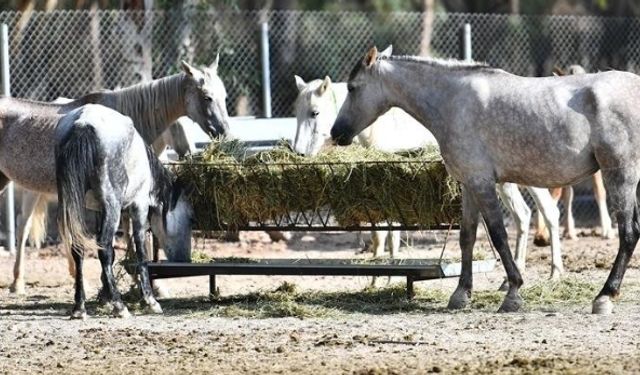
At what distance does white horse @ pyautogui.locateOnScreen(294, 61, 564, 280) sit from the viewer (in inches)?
459

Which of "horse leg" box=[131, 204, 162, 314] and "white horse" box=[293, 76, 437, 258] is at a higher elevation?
"white horse" box=[293, 76, 437, 258]

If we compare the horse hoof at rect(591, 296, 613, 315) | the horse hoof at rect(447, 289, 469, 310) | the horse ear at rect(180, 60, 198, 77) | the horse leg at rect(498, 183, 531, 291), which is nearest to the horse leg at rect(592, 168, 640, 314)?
the horse hoof at rect(591, 296, 613, 315)

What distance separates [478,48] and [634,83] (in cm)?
1304

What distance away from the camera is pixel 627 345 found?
7.95 metres

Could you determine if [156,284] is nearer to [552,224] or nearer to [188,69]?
[188,69]

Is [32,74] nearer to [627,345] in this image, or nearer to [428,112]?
[428,112]

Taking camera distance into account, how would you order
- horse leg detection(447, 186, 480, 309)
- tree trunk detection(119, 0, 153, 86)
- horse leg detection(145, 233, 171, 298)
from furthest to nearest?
tree trunk detection(119, 0, 153, 86)
horse leg detection(145, 233, 171, 298)
horse leg detection(447, 186, 480, 309)

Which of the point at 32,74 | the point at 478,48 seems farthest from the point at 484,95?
the point at 478,48

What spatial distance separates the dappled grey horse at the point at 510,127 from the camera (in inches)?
366

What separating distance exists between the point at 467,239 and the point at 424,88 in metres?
1.22

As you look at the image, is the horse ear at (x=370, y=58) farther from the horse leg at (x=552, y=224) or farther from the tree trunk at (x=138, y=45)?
the tree trunk at (x=138, y=45)

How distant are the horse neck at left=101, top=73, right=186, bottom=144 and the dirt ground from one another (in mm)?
1547

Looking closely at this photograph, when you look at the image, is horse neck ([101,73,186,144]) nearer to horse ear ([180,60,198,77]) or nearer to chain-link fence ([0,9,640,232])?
horse ear ([180,60,198,77])

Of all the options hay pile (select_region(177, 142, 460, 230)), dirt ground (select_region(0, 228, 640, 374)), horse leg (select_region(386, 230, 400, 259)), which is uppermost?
hay pile (select_region(177, 142, 460, 230))
